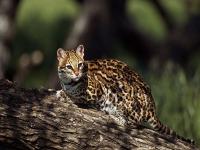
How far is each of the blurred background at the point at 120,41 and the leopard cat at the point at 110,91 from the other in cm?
241

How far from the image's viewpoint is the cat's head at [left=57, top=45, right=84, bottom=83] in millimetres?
9742

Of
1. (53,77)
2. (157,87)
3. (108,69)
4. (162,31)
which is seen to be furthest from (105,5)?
(108,69)

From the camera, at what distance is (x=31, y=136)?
912cm

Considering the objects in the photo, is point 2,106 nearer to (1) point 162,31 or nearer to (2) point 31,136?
(2) point 31,136

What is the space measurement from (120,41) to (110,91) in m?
16.6

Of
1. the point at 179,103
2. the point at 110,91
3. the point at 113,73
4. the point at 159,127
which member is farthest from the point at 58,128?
the point at 179,103

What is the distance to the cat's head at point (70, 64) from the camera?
32.0ft

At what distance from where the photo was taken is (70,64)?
Answer: 9797 mm

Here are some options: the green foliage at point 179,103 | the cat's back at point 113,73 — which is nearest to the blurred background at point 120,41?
the green foliage at point 179,103

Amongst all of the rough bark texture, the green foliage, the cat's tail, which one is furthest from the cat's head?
the green foliage

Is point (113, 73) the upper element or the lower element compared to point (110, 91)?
upper

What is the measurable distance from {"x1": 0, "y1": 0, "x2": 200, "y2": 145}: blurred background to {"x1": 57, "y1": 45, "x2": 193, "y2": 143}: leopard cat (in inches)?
94.7

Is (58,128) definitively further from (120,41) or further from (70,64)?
(120,41)

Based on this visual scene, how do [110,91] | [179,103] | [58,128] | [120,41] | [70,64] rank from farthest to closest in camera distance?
[120,41] → [179,103] → [110,91] → [70,64] → [58,128]
